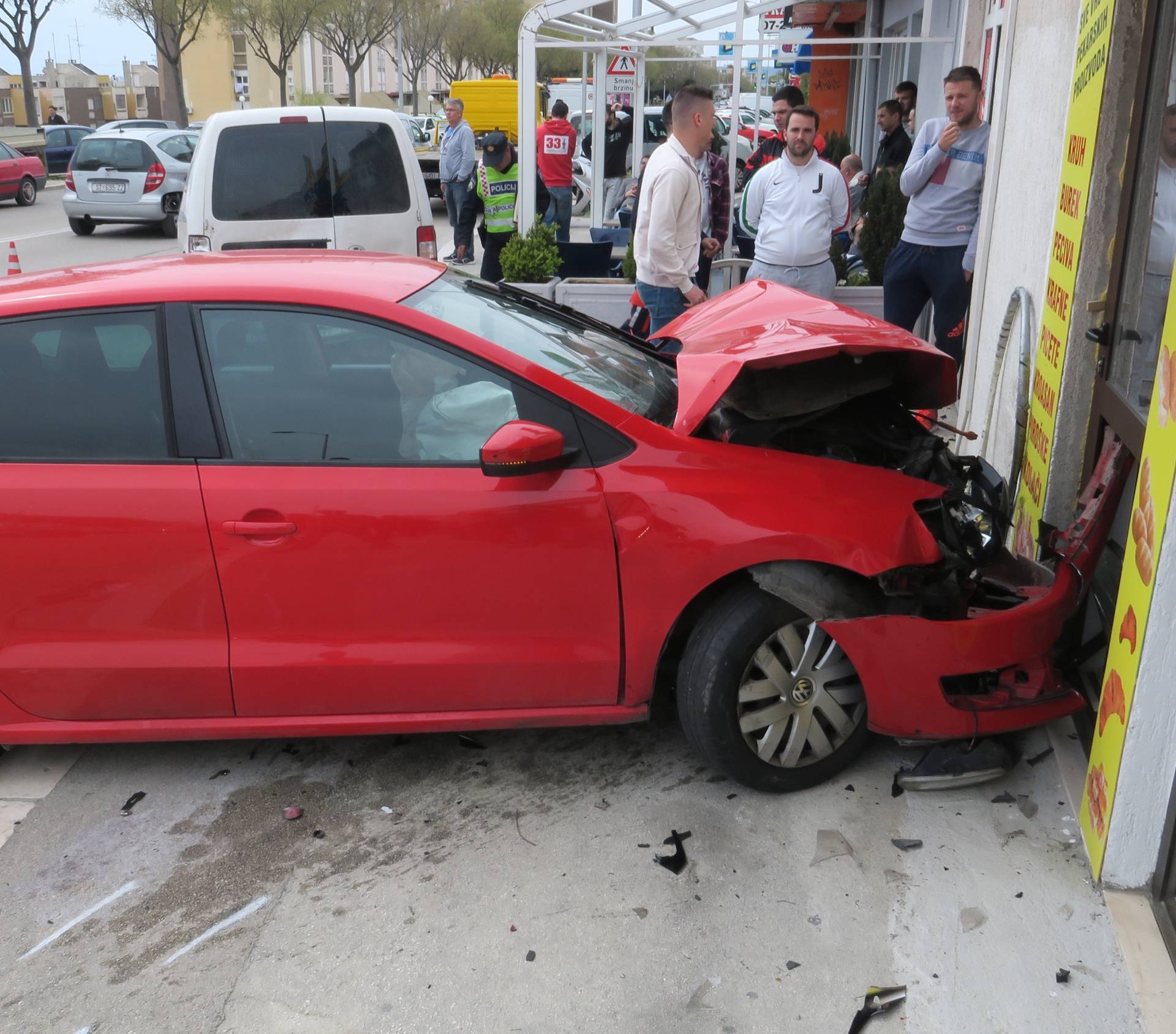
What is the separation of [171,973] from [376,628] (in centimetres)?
105

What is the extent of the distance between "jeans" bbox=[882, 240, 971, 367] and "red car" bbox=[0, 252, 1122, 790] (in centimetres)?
396

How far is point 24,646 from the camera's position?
344 centimetres

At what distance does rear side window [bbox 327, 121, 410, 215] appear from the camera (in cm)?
840

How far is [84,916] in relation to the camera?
3129 millimetres

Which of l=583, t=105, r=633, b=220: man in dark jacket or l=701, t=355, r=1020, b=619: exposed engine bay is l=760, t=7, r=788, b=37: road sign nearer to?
l=583, t=105, r=633, b=220: man in dark jacket

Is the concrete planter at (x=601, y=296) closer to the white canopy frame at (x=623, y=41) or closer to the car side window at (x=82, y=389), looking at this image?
the white canopy frame at (x=623, y=41)

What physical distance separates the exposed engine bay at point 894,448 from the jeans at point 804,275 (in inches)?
147

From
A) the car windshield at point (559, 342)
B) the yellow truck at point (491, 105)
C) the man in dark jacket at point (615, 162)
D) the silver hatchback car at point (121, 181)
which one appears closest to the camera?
the car windshield at point (559, 342)

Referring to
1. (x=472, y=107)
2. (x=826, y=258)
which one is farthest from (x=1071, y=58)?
(x=472, y=107)

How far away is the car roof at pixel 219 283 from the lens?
345cm

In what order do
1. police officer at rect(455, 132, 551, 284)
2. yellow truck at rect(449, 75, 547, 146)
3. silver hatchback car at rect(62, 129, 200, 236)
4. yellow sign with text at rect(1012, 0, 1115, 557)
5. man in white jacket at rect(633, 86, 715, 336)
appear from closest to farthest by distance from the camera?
yellow sign with text at rect(1012, 0, 1115, 557), man in white jacket at rect(633, 86, 715, 336), police officer at rect(455, 132, 551, 284), silver hatchback car at rect(62, 129, 200, 236), yellow truck at rect(449, 75, 547, 146)

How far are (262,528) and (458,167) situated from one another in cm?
1264

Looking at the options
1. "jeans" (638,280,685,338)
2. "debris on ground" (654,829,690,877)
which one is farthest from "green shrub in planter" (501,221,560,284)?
"debris on ground" (654,829,690,877)

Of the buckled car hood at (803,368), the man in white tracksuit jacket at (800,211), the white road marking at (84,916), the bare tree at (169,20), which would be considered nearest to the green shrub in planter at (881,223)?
the man in white tracksuit jacket at (800,211)
